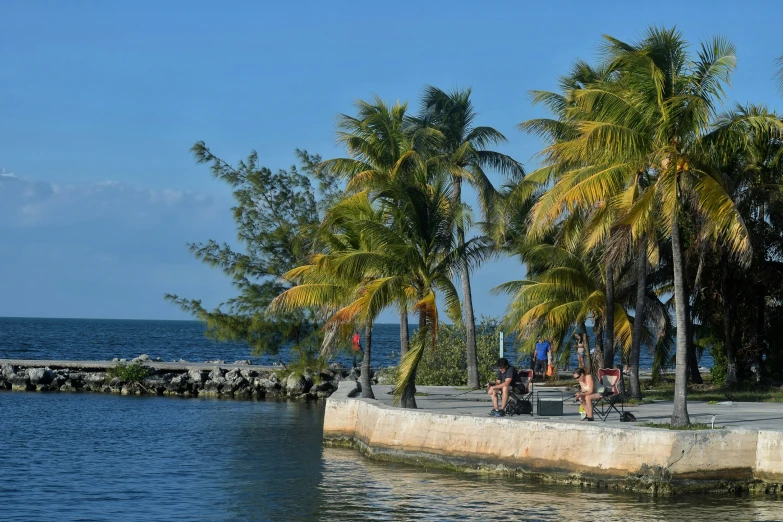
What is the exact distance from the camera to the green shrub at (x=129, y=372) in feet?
145

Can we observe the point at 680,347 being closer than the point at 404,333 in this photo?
Yes

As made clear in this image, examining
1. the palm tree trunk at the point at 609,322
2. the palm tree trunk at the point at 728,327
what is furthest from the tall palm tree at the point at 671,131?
the palm tree trunk at the point at 728,327

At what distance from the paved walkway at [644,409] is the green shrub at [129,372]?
16955 mm

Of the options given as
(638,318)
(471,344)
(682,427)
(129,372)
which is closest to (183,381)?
(129,372)

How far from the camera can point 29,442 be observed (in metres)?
26.3

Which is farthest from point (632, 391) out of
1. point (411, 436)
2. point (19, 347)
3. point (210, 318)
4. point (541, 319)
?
point (19, 347)

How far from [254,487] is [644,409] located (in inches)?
409

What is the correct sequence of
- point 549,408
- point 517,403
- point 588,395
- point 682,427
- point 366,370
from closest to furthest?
point 682,427
point 588,395
point 517,403
point 549,408
point 366,370

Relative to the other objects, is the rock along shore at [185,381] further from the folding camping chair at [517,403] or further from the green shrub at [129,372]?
the folding camping chair at [517,403]

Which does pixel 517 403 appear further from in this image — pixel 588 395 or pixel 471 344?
pixel 471 344

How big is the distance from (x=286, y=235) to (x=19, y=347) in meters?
51.3

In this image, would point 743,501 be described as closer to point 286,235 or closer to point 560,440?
point 560,440

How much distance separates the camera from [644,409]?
959 inches

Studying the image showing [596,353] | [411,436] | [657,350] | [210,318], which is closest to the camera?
[411,436]
